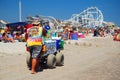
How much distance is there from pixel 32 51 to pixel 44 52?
16.6 inches

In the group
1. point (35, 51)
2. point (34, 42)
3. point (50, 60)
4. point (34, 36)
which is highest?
point (34, 36)

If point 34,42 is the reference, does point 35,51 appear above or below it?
below

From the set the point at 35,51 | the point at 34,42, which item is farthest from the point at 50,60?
the point at 34,42

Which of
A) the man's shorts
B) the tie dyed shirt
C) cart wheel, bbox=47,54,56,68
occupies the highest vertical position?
the tie dyed shirt

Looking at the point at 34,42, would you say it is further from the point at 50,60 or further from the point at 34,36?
the point at 50,60

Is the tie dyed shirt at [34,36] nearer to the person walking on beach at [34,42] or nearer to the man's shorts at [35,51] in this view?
the person walking on beach at [34,42]

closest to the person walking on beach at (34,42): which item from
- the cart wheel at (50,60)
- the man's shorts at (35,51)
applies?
the man's shorts at (35,51)

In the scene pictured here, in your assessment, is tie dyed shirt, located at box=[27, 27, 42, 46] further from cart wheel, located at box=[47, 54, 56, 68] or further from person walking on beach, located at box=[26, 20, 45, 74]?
cart wheel, located at box=[47, 54, 56, 68]

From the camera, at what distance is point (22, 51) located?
14.1 metres

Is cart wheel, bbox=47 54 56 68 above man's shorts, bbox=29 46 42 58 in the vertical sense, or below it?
below

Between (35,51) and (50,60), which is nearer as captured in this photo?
(35,51)

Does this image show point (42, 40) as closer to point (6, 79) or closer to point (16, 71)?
point (16, 71)

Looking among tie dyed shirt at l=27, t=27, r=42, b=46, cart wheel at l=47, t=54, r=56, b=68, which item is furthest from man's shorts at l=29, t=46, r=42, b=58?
cart wheel at l=47, t=54, r=56, b=68

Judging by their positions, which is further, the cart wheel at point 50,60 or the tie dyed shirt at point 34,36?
the cart wheel at point 50,60
